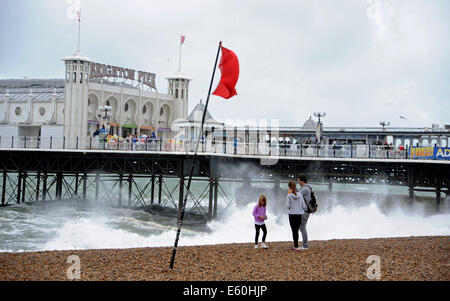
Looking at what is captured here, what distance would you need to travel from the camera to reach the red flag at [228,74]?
12.6 meters

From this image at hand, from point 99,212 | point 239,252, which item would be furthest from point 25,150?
point 239,252

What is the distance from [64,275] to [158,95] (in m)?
45.2

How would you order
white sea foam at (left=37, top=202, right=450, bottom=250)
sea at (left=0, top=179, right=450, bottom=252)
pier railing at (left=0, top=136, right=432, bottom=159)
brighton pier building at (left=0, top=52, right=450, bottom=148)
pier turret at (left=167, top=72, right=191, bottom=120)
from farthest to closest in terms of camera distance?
pier turret at (left=167, top=72, right=191, bottom=120) → brighton pier building at (left=0, top=52, right=450, bottom=148) → pier railing at (left=0, top=136, right=432, bottom=159) → sea at (left=0, top=179, right=450, bottom=252) → white sea foam at (left=37, top=202, right=450, bottom=250)

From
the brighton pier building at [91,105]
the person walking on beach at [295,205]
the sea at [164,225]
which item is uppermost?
the brighton pier building at [91,105]

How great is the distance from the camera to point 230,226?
34.7 m

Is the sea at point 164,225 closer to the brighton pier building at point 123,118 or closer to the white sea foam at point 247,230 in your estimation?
the white sea foam at point 247,230

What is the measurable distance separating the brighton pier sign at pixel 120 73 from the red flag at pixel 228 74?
42.7 meters

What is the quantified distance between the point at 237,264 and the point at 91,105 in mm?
39114

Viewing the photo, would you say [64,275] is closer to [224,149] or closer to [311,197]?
[311,197]

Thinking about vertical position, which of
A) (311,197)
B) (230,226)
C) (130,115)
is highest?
(130,115)

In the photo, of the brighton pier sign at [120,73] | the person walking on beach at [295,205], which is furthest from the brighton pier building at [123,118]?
the person walking on beach at [295,205]

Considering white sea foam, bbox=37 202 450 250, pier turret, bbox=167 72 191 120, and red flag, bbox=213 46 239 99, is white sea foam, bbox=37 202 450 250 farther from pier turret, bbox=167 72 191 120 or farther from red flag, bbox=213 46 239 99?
pier turret, bbox=167 72 191 120

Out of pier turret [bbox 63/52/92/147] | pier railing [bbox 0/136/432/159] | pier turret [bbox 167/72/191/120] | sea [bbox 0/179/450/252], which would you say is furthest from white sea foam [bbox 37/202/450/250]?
pier turret [bbox 167/72/191/120]

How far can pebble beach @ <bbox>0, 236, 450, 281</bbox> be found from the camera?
1140 centimetres
